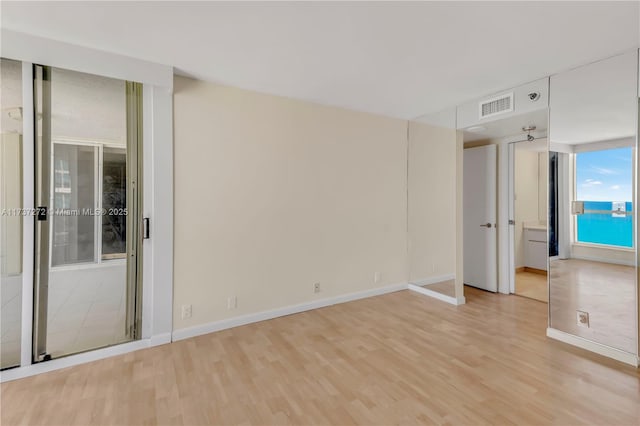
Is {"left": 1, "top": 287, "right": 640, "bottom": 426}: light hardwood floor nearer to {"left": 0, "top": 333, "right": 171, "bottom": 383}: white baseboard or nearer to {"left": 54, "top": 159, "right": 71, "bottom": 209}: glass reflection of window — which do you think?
{"left": 0, "top": 333, "right": 171, "bottom": 383}: white baseboard

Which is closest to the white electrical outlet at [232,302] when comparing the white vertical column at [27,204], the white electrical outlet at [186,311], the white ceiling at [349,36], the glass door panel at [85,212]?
the white electrical outlet at [186,311]

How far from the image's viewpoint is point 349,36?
2244 mm

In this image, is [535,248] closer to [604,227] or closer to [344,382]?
[604,227]

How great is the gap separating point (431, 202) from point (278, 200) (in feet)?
7.72

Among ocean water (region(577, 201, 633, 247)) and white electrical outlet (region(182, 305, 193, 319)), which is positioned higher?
ocean water (region(577, 201, 633, 247))

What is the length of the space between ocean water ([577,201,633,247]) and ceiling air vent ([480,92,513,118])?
1277mm

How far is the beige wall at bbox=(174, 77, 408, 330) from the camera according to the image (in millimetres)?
3025

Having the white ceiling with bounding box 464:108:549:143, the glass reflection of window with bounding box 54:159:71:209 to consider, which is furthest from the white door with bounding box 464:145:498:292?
the glass reflection of window with bounding box 54:159:71:209

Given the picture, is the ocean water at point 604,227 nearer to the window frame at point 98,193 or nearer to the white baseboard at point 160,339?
the white baseboard at point 160,339

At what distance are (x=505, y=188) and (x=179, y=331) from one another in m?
4.69

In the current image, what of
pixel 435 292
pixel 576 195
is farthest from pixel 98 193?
pixel 576 195

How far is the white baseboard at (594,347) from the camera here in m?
2.45

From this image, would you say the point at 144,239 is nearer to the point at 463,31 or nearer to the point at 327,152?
the point at 327,152

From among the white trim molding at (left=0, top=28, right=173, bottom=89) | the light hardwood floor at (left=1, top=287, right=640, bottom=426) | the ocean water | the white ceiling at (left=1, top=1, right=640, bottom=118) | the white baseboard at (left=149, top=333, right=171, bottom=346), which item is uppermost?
the white ceiling at (left=1, top=1, right=640, bottom=118)
